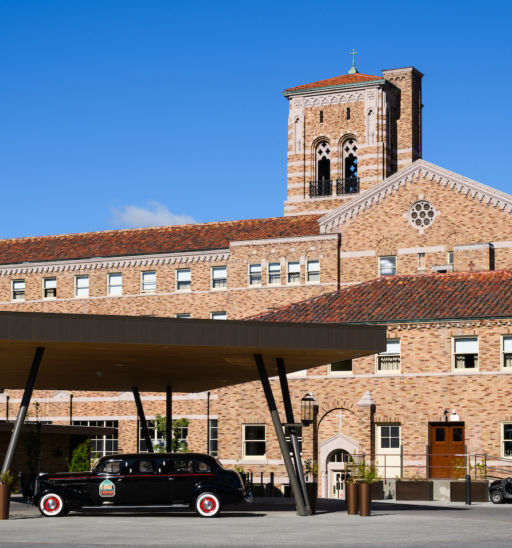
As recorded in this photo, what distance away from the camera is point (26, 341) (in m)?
25.0

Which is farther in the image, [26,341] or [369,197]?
[369,197]

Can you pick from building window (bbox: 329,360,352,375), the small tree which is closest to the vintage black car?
building window (bbox: 329,360,352,375)

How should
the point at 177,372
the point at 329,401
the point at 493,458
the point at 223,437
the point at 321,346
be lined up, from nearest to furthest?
the point at 321,346, the point at 177,372, the point at 493,458, the point at 329,401, the point at 223,437

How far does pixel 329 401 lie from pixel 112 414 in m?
19.7

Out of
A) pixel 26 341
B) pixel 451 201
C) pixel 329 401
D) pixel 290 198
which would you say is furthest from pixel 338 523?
pixel 290 198

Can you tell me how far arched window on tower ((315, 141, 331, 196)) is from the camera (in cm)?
7606

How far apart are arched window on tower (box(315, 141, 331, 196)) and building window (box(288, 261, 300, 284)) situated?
17.6 m

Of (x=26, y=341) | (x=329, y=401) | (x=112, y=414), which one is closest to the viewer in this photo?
(x=26, y=341)

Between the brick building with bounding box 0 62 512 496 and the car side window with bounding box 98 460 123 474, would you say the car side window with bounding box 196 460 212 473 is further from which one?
the brick building with bounding box 0 62 512 496

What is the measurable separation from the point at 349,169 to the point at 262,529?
5512cm

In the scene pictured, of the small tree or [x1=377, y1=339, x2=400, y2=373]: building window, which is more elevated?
[x1=377, y1=339, x2=400, y2=373]: building window

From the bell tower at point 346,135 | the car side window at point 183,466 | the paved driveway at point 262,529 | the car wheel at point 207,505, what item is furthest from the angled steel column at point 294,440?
the bell tower at point 346,135

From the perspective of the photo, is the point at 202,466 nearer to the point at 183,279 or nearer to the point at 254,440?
the point at 254,440

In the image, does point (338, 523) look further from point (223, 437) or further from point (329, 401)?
point (223, 437)
